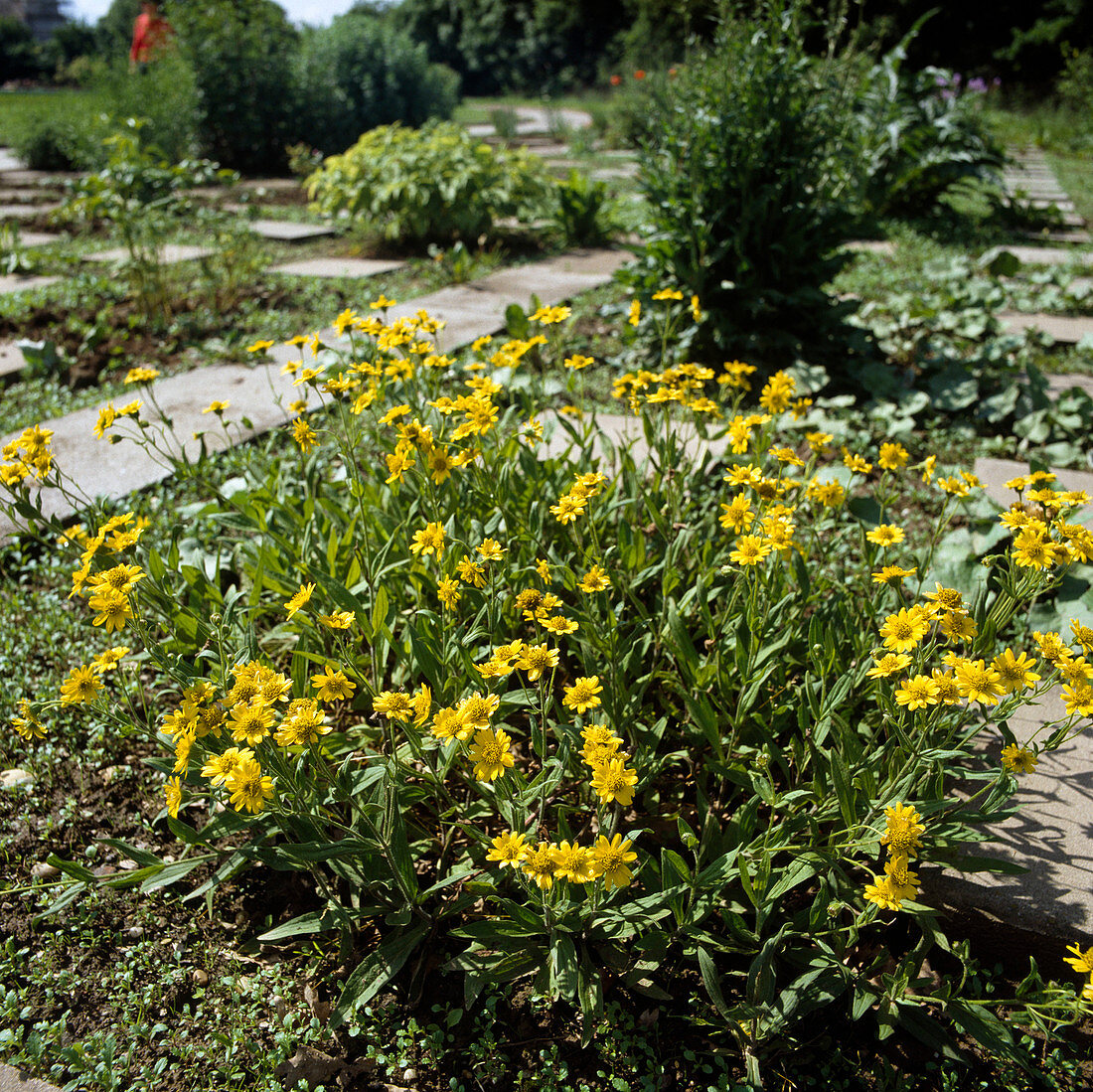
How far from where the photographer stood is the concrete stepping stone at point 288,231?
679 cm

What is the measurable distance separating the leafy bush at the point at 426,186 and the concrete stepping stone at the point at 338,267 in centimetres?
31

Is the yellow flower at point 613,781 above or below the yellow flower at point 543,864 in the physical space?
above

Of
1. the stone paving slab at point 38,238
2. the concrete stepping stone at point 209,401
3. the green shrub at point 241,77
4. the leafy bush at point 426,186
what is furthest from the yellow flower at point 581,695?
the green shrub at point 241,77

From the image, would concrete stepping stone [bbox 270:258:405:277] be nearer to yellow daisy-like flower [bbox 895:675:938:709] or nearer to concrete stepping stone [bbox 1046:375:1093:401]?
concrete stepping stone [bbox 1046:375:1093:401]

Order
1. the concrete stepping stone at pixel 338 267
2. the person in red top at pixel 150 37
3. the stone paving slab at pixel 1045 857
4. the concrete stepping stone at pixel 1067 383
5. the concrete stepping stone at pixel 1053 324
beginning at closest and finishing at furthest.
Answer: the stone paving slab at pixel 1045 857
the concrete stepping stone at pixel 1067 383
the concrete stepping stone at pixel 1053 324
the concrete stepping stone at pixel 338 267
the person in red top at pixel 150 37

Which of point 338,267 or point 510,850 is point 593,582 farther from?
point 338,267

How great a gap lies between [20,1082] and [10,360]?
13.0 feet

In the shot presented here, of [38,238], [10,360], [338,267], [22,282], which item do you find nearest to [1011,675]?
[10,360]

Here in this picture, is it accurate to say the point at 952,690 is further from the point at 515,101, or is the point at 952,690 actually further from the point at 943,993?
the point at 515,101

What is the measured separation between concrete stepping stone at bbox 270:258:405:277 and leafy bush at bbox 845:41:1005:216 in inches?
151

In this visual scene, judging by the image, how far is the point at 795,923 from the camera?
1.48 m

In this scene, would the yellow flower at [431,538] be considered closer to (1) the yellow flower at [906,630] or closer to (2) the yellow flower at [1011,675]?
(1) the yellow flower at [906,630]

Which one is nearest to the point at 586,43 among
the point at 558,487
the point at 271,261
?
the point at 271,261

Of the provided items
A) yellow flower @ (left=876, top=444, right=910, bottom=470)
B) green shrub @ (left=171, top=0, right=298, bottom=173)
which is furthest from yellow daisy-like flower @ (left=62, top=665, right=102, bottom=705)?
green shrub @ (left=171, top=0, right=298, bottom=173)
